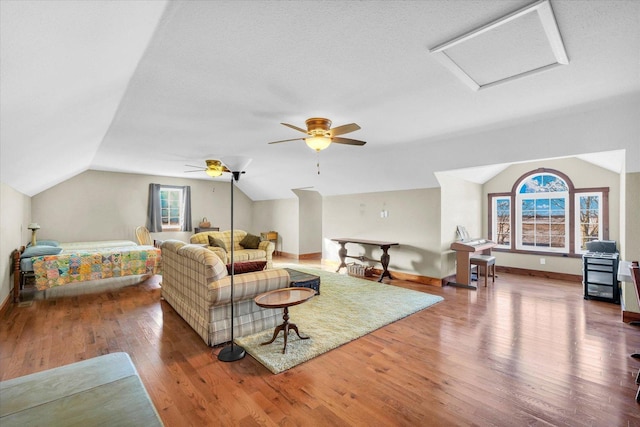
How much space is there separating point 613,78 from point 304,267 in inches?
236

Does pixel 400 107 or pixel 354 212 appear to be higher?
pixel 400 107

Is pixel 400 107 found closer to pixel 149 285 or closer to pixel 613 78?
pixel 613 78

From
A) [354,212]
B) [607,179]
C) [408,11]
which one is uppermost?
[408,11]

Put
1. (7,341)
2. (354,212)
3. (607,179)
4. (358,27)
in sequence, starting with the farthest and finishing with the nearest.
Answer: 1. (354,212)
2. (607,179)
3. (7,341)
4. (358,27)

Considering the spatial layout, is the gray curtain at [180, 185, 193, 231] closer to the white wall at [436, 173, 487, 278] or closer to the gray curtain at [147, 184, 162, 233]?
the gray curtain at [147, 184, 162, 233]

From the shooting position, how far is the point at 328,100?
2.71 meters

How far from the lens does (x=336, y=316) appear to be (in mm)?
3666

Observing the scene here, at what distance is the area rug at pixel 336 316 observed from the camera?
2.71 m

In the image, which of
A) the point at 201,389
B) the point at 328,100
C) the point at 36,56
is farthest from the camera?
the point at 328,100

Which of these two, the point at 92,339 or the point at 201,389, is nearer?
the point at 201,389

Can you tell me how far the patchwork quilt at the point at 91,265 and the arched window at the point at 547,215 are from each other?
7252 mm

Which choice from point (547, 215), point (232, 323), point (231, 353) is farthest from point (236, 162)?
point (547, 215)

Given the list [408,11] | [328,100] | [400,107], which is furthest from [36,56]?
[400,107]

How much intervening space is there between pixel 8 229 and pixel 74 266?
942 millimetres
